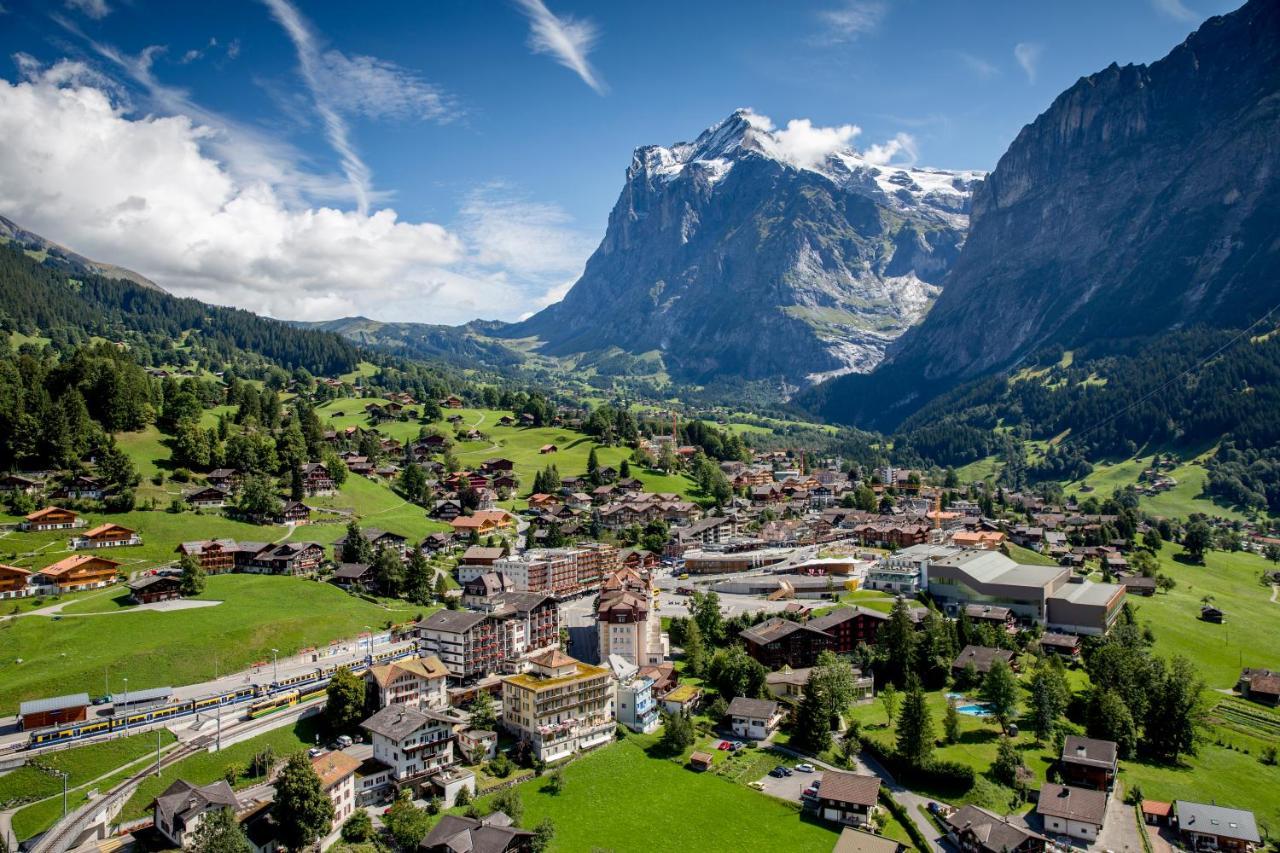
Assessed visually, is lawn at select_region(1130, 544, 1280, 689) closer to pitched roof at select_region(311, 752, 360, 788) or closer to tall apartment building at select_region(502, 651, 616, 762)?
tall apartment building at select_region(502, 651, 616, 762)

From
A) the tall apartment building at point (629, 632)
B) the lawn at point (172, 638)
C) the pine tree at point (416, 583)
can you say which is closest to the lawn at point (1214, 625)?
→ the tall apartment building at point (629, 632)

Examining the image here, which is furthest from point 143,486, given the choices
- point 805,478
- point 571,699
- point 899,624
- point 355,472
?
point 805,478

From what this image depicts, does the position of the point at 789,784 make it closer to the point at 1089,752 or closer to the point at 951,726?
the point at 951,726

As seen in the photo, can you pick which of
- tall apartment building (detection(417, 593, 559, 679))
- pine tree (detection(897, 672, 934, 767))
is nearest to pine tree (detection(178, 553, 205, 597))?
tall apartment building (detection(417, 593, 559, 679))

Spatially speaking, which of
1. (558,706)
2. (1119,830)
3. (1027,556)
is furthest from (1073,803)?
(1027,556)

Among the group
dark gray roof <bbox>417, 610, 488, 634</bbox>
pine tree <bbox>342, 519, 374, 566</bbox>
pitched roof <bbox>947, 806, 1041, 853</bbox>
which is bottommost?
pitched roof <bbox>947, 806, 1041, 853</bbox>

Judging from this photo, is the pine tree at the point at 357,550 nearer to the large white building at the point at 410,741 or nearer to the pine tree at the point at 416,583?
the pine tree at the point at 416,583
